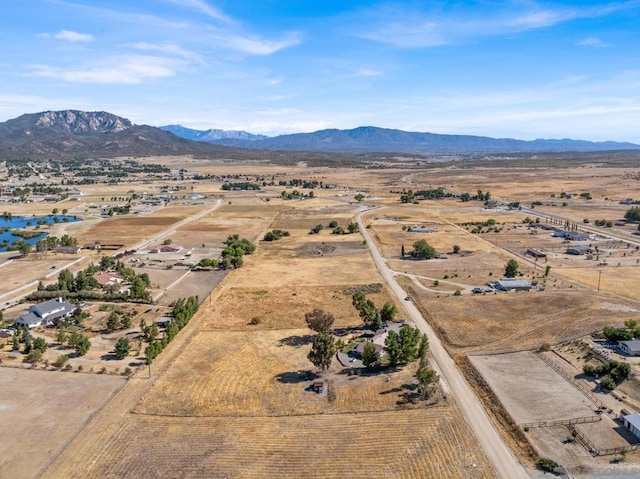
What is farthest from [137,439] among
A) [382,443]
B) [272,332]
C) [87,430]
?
[272,332]

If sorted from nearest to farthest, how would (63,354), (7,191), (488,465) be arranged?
(488,465) → (63,354) → (7,191)

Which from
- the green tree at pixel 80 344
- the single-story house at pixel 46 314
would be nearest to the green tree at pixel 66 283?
the single-story house at pixel 46 314

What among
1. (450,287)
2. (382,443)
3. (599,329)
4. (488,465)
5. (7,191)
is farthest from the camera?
(7,191)

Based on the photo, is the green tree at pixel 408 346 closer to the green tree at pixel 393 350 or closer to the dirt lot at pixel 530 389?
the green tree at pixel 393 350

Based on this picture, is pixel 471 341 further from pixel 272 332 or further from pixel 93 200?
pixel 93 200

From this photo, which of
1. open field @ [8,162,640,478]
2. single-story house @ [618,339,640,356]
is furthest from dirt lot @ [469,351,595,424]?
single-story house @ [618,339,640,356]

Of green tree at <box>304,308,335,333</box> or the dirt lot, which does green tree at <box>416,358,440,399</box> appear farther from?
green tree at <box>304,308,335,333</box>

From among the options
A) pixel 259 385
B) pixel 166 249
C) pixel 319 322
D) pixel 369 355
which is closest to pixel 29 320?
pixel 259 385
